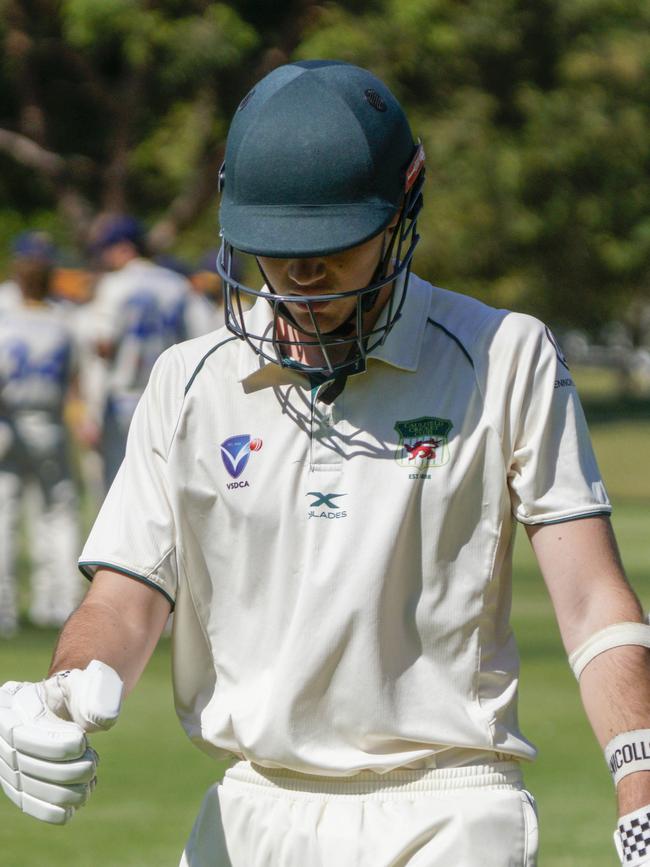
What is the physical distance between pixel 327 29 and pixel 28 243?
55.7 ft

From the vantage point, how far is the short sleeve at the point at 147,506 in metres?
3.03

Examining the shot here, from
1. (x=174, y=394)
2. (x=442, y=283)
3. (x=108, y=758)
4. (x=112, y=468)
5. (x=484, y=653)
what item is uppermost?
(x=174, y=394)

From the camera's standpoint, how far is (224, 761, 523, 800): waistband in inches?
115

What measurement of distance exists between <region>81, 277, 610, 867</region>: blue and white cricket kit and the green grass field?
10.8 ft

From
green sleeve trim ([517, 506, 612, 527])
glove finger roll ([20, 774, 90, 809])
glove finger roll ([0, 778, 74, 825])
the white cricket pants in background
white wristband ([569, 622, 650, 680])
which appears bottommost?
the white cricket pants in background

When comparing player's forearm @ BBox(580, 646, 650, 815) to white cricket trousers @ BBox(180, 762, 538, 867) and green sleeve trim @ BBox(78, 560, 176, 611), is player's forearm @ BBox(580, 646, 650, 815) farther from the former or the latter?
green sleeve trim @ BBox(78, 560, 176, 611)

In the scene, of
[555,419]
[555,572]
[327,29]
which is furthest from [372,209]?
[327,29]

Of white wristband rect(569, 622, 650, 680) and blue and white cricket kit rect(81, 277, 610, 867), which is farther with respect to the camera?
blue and white cricket kit rect(81, 277, 610, 867)

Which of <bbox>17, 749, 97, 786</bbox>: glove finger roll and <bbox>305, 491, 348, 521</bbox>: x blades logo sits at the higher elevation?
<bbox>305, 491, 348, 521</bbox>: x blades logo

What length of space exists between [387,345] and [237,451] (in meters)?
0.32

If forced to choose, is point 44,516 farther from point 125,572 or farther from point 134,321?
point 125,572

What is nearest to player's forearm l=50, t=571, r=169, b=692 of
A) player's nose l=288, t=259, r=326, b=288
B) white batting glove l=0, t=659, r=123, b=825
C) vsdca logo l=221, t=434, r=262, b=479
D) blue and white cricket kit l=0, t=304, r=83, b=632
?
white batting glove l=0, t=659, r=123, b=825

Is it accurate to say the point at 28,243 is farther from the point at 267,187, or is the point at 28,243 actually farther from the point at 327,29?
the point at 327,29

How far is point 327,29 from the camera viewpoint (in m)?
27.0
